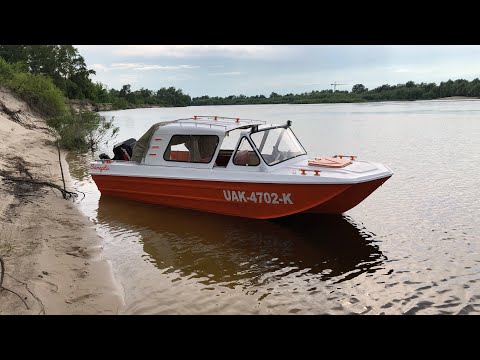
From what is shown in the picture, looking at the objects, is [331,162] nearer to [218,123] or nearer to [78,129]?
[218,123]

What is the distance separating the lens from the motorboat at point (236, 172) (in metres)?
9.38

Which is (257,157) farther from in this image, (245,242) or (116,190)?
(116,190)

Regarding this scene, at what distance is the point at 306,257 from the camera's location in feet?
27.2

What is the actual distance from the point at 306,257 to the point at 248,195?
2.44 meters

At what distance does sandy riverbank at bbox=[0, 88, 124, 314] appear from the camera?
230 inches

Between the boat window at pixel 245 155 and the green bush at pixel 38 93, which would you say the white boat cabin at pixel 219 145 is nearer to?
the boat window at pixel 245 155

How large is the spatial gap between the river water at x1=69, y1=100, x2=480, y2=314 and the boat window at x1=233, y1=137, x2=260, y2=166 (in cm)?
152

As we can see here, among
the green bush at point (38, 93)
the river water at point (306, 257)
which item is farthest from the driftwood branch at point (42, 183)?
the green bush at point (38, 93)

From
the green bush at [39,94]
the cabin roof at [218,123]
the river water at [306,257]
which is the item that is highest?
the green bush at [39,94]

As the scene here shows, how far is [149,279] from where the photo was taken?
7383mm

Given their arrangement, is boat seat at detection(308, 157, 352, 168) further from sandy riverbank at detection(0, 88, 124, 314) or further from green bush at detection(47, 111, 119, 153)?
green bush at detection(47, 111, 119, 153)

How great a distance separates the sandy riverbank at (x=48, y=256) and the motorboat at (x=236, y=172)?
2.01 m

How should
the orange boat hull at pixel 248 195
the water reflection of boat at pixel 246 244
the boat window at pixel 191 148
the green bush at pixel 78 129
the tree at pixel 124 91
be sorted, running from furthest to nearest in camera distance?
1. the tree at pixel 124 91
2. the green bush at pixel 78 129
3. the boat window at pixel 191 148
4. the orange boat hull at pixel 248 195
5. the water reflection of boat at pixel 246 244

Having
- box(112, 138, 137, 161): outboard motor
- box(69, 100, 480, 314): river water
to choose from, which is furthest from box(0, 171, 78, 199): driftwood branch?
box(112, 138, 137, 161): outboard motor
